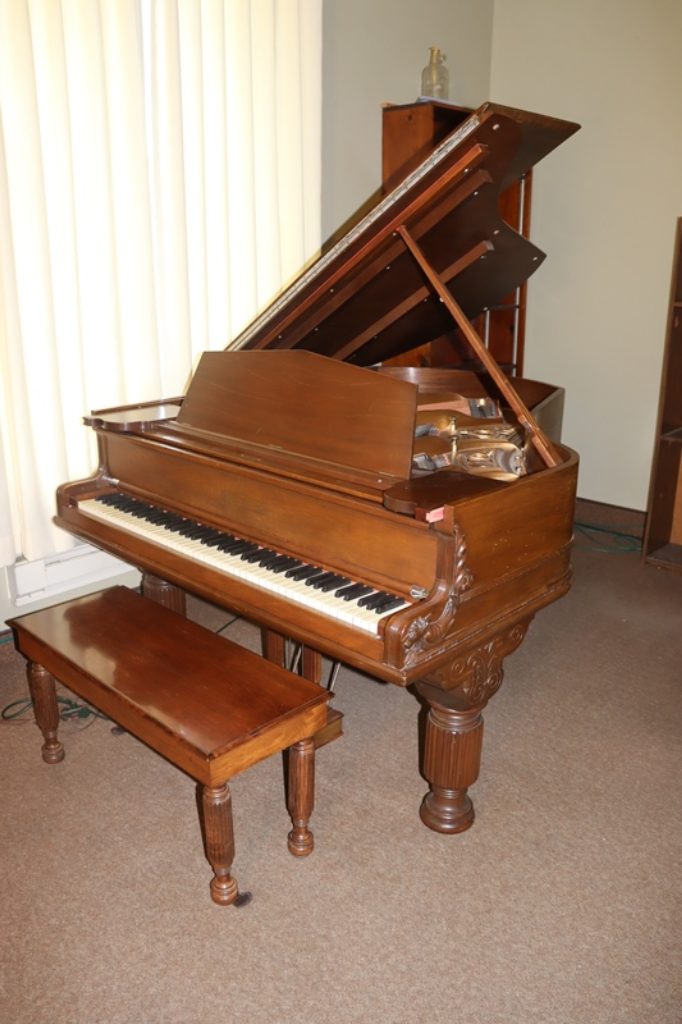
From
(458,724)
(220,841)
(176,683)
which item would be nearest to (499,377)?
(458,724)

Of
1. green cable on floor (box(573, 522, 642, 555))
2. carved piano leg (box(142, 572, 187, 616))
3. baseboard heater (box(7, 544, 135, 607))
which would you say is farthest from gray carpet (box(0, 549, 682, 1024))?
green cable on floor (box(573, 522, 642, 555))

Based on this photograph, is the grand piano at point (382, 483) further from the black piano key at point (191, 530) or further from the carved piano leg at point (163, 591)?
the carved piano leg at point (163, 591)

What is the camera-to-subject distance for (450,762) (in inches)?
78.4

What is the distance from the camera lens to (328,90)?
3596mm

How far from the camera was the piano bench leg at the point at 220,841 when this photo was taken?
5.58ft

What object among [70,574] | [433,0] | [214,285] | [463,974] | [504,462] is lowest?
[463,974]

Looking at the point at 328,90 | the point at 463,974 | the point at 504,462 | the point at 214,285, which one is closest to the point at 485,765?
the point at 463,974

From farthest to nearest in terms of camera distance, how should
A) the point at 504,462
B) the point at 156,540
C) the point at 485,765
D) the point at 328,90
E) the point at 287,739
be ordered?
the point at 328,90 < the point at 485,765 < the point at 156,540 < the point at 504,462 < the point at 287,739

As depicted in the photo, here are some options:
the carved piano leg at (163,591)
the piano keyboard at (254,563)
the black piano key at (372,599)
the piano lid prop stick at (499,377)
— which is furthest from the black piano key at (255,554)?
the carved piano leg at (163,591)

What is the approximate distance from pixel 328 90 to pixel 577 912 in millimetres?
3386

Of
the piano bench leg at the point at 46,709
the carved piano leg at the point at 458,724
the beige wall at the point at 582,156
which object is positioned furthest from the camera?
the beige wall at the point at 582,156

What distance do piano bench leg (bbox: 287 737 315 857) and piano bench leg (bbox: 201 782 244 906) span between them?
0.18m

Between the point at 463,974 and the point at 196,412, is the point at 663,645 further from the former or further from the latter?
the point at 196,412

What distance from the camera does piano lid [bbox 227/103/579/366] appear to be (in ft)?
5.73
